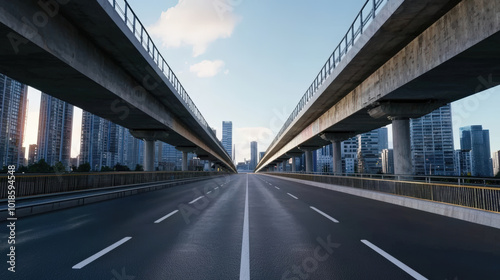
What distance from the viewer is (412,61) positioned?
41.0 ft

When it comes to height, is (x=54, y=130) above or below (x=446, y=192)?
above

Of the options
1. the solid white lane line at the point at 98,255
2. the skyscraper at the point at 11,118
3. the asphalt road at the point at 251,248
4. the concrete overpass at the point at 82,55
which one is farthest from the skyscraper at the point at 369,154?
the skyscraper at the point at 11,118

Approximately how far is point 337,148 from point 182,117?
1894 cm

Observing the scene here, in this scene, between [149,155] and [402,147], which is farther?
[149,155]

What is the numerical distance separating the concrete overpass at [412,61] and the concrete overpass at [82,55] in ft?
35.8

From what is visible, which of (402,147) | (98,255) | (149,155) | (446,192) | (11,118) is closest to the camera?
(98,255)

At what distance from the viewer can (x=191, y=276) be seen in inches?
167

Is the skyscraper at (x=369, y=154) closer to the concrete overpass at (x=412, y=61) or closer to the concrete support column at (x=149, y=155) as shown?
the concrete support column at (x=149, y=155)

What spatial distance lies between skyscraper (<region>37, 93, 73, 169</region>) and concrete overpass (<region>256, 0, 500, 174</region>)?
19705 cm

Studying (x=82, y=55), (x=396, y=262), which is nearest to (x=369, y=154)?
(x=82, y=55)

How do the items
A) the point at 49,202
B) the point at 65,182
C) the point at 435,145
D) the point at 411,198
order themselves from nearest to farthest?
the point at 49,202
the point at 411,198
the point at 65,182
the point at 435,145

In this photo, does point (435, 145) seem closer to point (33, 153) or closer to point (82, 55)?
point (82, 55)

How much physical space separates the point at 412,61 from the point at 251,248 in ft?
37.3

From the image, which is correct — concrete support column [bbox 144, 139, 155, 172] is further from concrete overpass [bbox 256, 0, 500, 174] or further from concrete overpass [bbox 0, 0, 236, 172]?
concrete overpass [bbox 256, 0, 500, 174]
